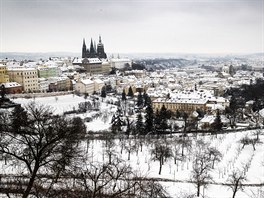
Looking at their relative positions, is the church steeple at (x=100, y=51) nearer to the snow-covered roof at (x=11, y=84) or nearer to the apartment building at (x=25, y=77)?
the apartment building at (x=25, y=77)

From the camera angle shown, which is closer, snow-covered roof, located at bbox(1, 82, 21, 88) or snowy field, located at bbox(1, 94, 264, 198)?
snowy field, located at bbox(1, 94, 264, 198)

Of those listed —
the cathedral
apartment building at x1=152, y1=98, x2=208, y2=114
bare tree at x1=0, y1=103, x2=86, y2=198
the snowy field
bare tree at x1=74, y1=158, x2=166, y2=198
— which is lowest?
the snowy field

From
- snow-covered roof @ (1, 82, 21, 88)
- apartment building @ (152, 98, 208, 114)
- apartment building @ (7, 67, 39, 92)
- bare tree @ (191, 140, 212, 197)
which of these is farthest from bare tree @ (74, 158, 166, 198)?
apartment building @ (7, 67, 39, 92)

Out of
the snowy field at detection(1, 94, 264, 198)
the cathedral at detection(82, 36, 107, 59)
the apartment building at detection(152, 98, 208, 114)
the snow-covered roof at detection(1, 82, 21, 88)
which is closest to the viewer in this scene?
the snowy field at detection(1, 94, 264, 198)

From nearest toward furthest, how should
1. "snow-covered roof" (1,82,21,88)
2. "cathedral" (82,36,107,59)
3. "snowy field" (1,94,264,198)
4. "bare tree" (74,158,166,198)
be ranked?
"bare tree" (74,158,166,198)
"snowy field" (1,94,264,198)
"snow-covered roof" (1,82,21,88)
"cathedral" (82,36,107,59)

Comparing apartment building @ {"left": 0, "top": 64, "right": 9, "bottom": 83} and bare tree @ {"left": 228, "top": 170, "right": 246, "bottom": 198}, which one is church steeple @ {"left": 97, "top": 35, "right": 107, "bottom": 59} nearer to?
apartment building @ {"left": 0, "top": 64, "right": 9, "bottom": 83}

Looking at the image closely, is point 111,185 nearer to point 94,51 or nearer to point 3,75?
point 3,75

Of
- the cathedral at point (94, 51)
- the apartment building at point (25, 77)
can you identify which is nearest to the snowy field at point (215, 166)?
the apartment building at point (25, 77)

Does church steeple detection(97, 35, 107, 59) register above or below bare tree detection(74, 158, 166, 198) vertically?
above

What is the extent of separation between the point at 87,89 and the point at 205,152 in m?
34.9

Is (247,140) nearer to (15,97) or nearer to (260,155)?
(260,155)

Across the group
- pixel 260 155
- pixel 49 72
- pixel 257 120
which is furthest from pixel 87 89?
pixel 260 155

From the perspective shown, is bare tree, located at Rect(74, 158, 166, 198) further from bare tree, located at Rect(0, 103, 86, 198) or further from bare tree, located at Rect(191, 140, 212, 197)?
bare tree, located at Rect(191, 140, 212, 197)

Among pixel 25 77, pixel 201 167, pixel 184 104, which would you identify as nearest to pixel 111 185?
pixel 201 167
